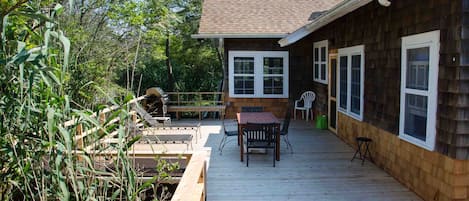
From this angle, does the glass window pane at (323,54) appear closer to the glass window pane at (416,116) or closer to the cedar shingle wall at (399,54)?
the cedar shingle wall at (399,54)

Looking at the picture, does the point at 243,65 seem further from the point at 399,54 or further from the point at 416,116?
the point at 416,116

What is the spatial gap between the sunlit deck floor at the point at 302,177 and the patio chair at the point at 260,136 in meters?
0.32

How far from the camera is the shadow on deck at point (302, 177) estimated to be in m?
4.61

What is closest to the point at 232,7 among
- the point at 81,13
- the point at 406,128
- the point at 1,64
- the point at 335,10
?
the point at 81,13

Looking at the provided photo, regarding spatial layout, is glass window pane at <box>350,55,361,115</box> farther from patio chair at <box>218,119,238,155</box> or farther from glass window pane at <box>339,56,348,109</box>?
patio chair at <box>218,119,238,155</box>

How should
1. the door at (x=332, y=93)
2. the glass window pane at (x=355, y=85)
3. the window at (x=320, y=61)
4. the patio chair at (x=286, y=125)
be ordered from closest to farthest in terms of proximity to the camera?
the patio chair at (x=286, y=125) < the glass window pane at (x=355, y=85) < the door at (x=332, y=93) < the window at (x=320, y=61)

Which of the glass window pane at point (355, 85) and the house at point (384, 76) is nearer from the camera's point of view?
the house at point (384, 76)

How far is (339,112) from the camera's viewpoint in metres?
7.98

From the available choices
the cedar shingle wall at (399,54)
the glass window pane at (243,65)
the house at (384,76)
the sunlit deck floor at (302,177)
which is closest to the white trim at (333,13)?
the house at (384,76)

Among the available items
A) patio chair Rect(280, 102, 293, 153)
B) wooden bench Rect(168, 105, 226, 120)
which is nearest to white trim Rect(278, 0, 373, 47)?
patio chair Rect(280, 102, 293, 153)

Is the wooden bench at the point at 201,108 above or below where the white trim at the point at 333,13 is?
below

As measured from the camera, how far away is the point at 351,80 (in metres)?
7.22

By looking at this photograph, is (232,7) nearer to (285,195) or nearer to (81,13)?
(81,13)

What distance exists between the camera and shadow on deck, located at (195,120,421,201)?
4.61 m
